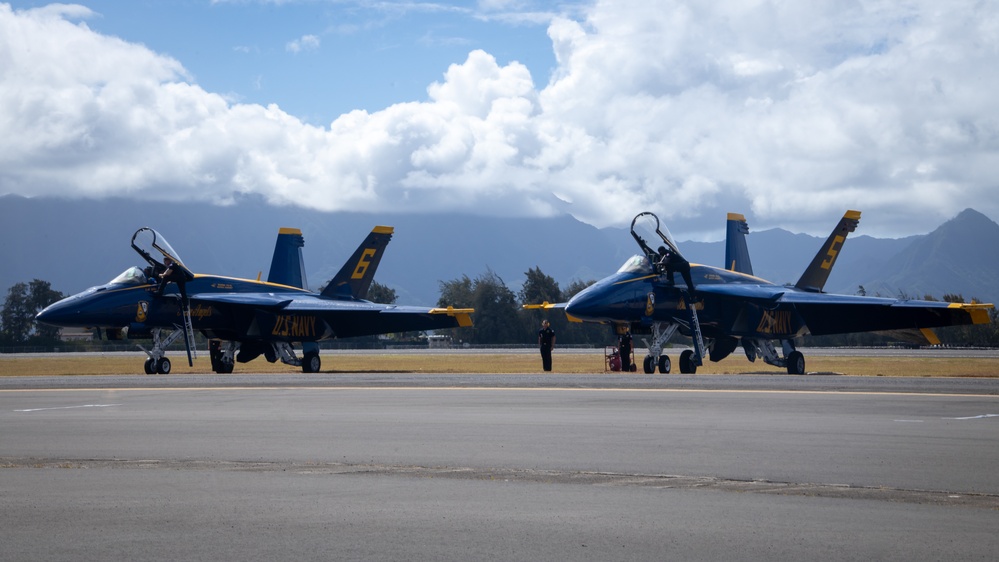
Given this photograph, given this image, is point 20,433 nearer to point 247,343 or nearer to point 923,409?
point 923,409

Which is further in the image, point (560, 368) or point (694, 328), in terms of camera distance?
point (560, 368)

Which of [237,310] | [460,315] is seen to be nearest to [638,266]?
[460,315]

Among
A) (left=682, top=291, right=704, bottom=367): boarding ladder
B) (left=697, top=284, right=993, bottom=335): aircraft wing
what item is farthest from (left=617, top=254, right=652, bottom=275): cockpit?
(left=697, top=284, right=993, bottom=335): aircraft wing

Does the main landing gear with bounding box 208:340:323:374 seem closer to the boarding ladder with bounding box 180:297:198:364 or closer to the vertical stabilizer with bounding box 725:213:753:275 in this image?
the boarding ladder with bounding box 180:297:198:364

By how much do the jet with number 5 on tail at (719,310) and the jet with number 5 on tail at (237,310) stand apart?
7275 millimetres

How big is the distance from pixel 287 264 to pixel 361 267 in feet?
9.25

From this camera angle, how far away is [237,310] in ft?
116

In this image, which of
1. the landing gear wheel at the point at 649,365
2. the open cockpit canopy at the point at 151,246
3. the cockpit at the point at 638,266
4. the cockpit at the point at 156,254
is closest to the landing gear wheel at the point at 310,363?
the cockpit at the point at 156,254

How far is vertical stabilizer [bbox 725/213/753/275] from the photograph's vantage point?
38375mm

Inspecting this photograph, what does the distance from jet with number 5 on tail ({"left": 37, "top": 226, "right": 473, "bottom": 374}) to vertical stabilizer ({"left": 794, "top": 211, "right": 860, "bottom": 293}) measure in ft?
38.6

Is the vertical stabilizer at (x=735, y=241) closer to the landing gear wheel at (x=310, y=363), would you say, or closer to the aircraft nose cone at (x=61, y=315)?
the landing gear wheel at (x=310, y=363)

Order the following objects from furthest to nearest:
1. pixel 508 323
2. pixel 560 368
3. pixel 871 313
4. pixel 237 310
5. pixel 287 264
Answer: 1. pixel 508 323
2. pixel 287 264
3. pixel 560 368
4. pixel 237 310
5. pixel 871 313

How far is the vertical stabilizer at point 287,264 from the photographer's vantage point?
40.2 m

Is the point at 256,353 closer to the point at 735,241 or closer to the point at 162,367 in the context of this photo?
the point at 162,367
